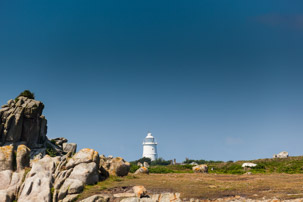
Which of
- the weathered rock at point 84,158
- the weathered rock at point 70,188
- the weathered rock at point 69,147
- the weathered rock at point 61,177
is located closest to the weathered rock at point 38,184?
the weathered rock at point 61,177

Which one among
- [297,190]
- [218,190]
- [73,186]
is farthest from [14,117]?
[297,190]

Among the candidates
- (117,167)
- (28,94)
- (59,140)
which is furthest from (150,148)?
(117,167)

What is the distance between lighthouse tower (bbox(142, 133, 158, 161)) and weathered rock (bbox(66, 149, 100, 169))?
153 m

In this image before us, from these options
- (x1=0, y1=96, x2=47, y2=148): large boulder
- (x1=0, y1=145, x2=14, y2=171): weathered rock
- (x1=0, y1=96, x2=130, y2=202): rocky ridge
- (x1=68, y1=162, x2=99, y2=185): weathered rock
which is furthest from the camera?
(x1=0, y1=96, x2=47, y2=148): large boulder

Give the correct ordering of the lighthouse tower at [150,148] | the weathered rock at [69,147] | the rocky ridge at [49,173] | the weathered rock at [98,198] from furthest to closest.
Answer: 1. the lighthouse tower at [150,148]
2. the weathered rock at [69,147]
3. the rocky ridge at [49,173]
4. the weathered rock at [98,198]

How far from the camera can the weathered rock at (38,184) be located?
27547mm

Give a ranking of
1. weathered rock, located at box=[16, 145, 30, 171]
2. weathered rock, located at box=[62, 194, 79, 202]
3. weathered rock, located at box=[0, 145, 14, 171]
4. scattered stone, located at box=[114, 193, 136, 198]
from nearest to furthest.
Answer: scattered stone, located at box=[114, 193, 136, 198] < weathered rock, located at box=[62, 194, 79, 202] < weathered rock, located at box=[0, 145, 14, 171] < weathered rock, located at box=[16, 145, 30, 171]

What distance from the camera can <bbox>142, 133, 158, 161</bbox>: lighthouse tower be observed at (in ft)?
614

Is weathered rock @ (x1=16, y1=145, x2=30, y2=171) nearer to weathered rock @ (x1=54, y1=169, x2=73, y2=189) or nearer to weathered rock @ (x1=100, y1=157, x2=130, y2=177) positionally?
weathered rock @ (x1=54, y1=169, x2=73, y2=189)

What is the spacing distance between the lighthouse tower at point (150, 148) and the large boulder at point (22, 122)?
381ft

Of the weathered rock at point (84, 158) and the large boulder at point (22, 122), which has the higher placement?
the large boulder at point (22, 122)

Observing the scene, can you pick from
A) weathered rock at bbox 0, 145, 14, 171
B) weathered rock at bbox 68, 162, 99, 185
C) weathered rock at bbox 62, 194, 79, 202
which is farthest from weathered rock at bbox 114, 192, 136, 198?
weathered rock at bbox 0, 145, 14, 171

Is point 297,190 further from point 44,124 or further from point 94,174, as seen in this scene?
point 44,124

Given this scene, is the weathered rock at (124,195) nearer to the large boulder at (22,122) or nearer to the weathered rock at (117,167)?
the weathered rock at (117,167)
